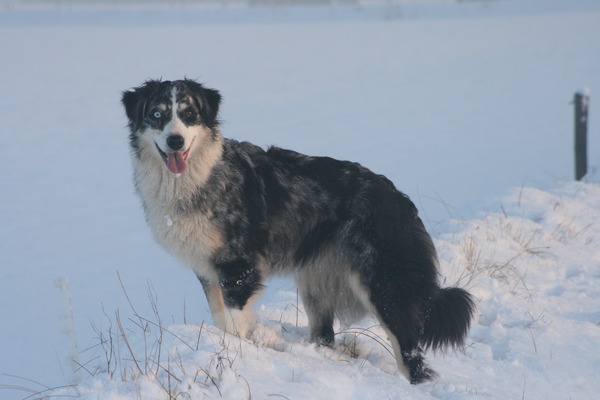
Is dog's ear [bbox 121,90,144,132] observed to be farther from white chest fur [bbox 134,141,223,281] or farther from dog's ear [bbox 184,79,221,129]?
dog's ear [bbox 184,79,221,129]

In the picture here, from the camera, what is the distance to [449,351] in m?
4.84

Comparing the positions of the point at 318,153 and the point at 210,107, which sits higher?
the point at 210,107

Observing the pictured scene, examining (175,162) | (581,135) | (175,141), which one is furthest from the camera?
(581,135)

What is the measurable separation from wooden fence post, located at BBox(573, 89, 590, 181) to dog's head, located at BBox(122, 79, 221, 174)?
8.09 meters

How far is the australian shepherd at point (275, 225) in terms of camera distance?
4480 millimetres

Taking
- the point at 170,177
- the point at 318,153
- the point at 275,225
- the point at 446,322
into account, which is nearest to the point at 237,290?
the point at 275,225

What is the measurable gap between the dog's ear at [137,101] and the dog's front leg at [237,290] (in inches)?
46.1

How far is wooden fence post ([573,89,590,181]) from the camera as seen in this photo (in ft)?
36.1

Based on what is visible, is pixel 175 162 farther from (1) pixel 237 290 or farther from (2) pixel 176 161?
(1) pixel 237 290

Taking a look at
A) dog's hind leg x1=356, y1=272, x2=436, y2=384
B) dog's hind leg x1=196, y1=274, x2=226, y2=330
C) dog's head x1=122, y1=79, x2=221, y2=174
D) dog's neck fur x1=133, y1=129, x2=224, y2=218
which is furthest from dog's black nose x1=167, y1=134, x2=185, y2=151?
dog's hind leg x1=356, y1=272, x2=436, y2=384

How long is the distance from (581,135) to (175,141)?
857 centimetres

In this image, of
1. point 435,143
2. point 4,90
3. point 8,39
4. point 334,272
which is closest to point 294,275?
point 334,272

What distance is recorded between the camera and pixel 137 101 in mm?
4723

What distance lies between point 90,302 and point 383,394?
498 centimetres
